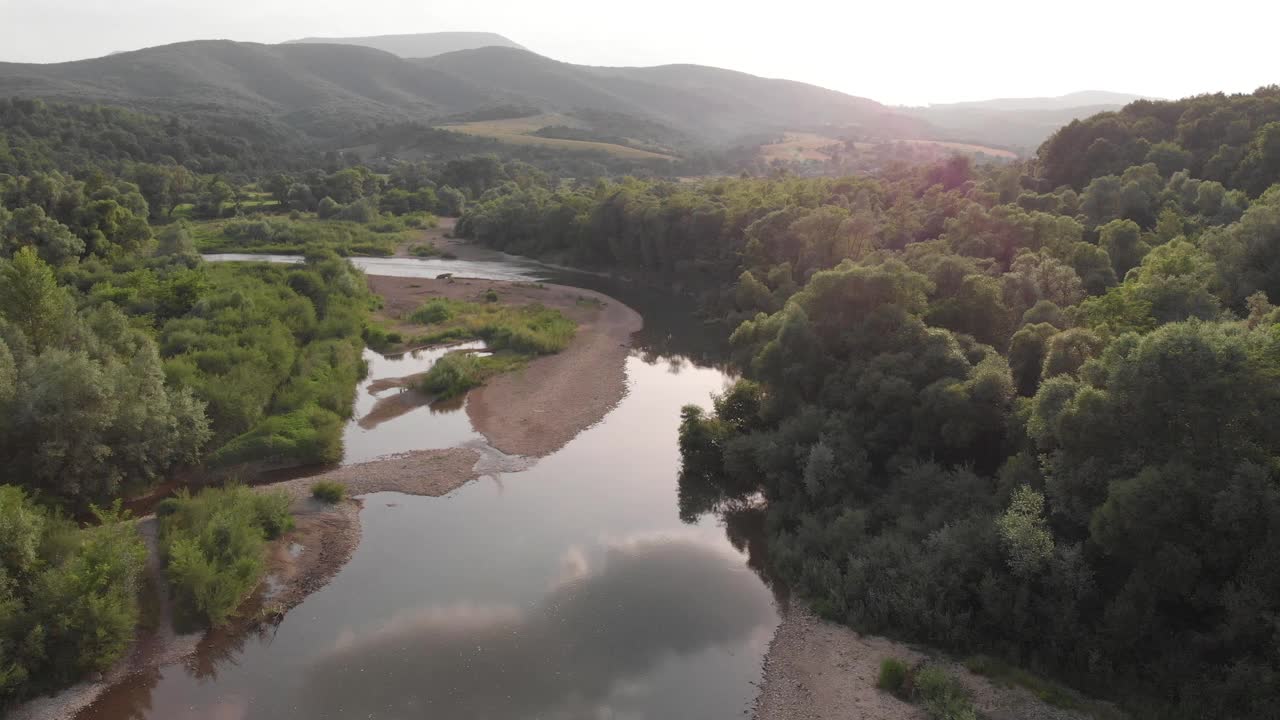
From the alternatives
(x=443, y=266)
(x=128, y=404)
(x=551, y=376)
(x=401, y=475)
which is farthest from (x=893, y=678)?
(x=443, y=266)

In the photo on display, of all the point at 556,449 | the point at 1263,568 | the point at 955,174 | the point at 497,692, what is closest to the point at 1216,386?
the point at 1263,568

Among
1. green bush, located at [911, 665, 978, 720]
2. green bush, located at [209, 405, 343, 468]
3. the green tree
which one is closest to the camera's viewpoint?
green bush, located at [911, 665, 978, 720]

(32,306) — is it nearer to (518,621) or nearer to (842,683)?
(518,621)

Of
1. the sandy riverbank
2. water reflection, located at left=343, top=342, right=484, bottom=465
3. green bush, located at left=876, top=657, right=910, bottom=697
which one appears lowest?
water reflection, located at left=343, top=342, right=484, bottom=465

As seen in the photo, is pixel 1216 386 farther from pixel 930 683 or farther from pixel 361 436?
pixel 361 436

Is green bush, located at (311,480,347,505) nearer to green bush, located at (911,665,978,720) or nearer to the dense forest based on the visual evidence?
the dense forest

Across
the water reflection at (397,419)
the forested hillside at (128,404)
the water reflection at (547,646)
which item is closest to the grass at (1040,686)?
the water reflection at (547,646)

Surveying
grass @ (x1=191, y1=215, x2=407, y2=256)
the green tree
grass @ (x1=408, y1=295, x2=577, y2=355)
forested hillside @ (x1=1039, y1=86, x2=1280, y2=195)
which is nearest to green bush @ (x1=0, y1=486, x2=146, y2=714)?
the green tree
